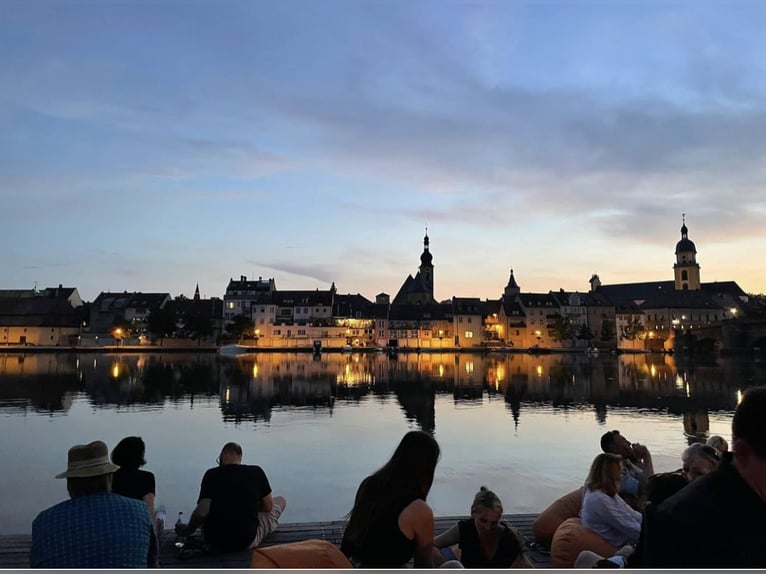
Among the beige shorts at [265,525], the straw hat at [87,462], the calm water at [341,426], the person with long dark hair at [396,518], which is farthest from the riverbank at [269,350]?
the straw hat at [87,462]

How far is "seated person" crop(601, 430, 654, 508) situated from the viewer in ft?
20.1

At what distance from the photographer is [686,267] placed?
419 ft

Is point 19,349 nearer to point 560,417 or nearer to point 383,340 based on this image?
point 383,340

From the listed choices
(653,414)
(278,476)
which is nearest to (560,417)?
(653,414)

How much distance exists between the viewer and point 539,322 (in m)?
106

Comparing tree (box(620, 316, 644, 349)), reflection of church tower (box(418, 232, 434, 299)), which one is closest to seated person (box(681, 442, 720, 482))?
tree (box(620, 316, 644, 349))

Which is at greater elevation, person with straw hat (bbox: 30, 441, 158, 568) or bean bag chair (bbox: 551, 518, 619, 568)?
person with straw hat (bbox: 30, 441, 158, 568)

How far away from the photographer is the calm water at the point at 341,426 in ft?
38.9

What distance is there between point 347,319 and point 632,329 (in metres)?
50.8

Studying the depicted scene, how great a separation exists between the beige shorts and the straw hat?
3350mm

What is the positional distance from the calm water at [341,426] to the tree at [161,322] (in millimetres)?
54563

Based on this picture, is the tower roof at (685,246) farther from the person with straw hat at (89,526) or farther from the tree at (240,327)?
the person with straw hat at (89,526)

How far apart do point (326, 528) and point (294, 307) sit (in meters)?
96.6

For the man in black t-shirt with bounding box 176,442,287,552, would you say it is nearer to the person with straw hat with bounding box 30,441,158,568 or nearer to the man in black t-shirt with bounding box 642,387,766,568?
the person with straw hat with bounding box 30,441,158,568
